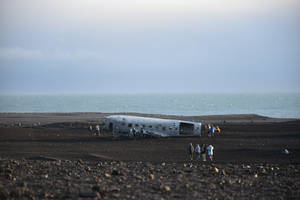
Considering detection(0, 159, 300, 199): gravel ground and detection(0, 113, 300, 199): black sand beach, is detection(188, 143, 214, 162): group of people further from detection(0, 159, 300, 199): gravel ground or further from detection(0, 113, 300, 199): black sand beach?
detection(0, 159, 300, 199): gravel ground

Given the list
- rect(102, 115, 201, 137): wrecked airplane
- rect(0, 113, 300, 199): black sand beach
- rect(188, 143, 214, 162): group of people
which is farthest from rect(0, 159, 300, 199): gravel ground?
rect(102, 115, 201, 137): wrecked airplane

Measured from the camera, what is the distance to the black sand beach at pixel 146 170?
1833cm

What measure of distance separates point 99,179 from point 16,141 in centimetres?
2507

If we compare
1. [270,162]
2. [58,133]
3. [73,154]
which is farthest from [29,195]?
[58,133]

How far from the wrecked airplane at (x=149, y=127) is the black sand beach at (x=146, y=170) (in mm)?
1154

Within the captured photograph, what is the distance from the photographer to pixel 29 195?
17.1 m

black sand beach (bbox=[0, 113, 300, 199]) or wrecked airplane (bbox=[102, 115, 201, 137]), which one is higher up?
wrecked airplane (bbox=[102, 115, 201, 137])

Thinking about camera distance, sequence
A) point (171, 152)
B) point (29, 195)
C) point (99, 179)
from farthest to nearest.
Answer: point (171, 152), point (99, 179), point (29, 195)

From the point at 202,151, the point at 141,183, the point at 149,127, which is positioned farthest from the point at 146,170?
the point at 149,127

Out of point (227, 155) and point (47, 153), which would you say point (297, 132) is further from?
point (47, 153)

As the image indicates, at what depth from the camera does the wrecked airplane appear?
4609 centimetres

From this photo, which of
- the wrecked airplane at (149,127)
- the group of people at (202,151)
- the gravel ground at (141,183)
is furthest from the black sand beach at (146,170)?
the wrecked airplane at (149,127)

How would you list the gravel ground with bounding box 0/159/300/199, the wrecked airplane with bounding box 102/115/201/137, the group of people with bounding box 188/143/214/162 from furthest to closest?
the wrecked airplane with bounding box 102/115/201/137 < the group of people with bounding box 188/143/214/162 < the gravel ground with bounding box 0/159/300/199

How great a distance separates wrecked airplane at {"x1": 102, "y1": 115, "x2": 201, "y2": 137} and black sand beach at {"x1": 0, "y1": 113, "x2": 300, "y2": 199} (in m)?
1.15
